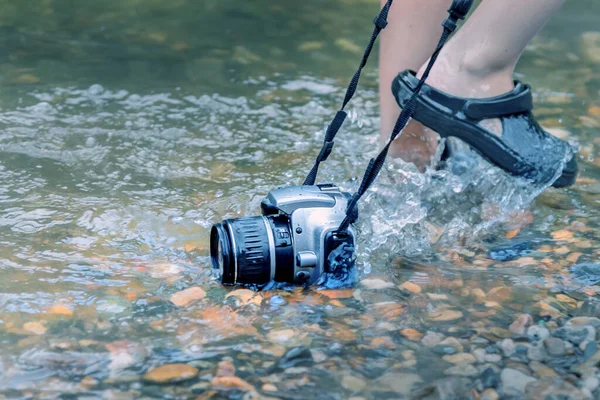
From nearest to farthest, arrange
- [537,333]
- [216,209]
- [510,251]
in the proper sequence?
1. [537,333]
2. [510,251]
3. [216,209]

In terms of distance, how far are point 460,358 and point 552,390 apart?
0.60 ft

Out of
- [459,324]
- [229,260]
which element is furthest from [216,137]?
[459,324]

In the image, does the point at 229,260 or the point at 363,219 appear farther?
the point at 363,219

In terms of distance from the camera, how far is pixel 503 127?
2066mm

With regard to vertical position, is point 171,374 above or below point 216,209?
below

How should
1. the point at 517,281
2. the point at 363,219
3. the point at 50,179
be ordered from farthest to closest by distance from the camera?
the point at 50,179 < the point at 363,219 < the point at 517,281

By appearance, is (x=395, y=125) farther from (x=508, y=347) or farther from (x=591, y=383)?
(x=591, y=383)

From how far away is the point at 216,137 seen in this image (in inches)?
106

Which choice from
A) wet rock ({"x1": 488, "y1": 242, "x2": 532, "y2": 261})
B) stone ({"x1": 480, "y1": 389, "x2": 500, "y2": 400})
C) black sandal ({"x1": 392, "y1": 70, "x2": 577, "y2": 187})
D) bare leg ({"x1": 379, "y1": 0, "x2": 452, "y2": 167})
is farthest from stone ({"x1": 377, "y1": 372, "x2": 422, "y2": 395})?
bare leg ({"x1": 379, "y1": 0, "x2": 452, "y2": 167})

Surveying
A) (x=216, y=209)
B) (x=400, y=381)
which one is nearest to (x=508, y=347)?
(x=400, y=381)

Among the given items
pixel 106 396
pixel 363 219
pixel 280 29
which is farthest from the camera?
pixel 280 29

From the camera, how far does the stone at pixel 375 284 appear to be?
1.88 metres

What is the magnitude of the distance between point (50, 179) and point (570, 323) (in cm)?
145

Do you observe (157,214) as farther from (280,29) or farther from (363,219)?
(280,29)
